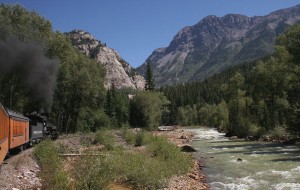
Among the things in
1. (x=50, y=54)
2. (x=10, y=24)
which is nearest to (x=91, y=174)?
(x=10, y=24)

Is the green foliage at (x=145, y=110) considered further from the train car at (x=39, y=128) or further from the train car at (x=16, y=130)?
the train car at (x=16, y=130)

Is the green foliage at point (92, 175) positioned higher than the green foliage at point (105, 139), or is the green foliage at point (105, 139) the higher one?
the green foliage at point (105, 139)

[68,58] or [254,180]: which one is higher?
[68,58]

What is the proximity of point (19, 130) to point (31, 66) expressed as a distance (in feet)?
66.1

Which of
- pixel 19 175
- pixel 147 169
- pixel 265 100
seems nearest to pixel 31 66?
pixel 147 169

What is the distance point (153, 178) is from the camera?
70.4 ft

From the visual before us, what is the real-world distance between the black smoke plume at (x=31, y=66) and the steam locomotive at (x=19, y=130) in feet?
16.5

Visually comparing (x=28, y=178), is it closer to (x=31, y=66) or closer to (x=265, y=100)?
(x=31, y=66)

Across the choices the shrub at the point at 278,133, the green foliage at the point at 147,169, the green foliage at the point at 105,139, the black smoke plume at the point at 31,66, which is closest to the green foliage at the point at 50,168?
the green foliage at the point at 147,169

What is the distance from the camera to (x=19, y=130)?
2638 centimetres

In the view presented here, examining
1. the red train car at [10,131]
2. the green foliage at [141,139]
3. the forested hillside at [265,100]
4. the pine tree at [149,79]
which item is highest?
the pine tree at [149,79]

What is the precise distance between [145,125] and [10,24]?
61591mm

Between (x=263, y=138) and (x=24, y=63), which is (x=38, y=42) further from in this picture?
(x=263, y=138)

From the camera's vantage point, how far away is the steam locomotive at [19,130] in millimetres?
19209
